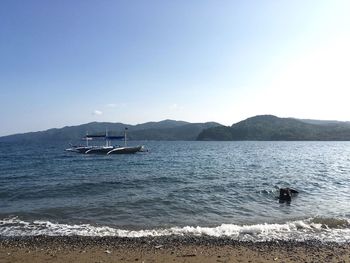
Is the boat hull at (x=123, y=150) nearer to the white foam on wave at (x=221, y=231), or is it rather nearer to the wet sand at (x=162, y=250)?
the white foam on wave at (x=221, y=231)

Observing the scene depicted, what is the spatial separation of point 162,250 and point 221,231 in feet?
15.7

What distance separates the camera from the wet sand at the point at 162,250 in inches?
558

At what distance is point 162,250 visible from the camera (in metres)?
15.3

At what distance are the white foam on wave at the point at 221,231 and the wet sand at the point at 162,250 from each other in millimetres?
1170

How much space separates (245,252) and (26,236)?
10.6m

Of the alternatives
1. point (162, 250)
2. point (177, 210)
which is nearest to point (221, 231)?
point (162, 250)

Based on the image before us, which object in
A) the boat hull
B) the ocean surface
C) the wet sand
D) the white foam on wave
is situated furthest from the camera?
the boat hull

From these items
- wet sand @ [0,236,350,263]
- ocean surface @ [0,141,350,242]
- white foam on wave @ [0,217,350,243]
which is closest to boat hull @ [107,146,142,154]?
ocean surface @ [0,141,350,242]

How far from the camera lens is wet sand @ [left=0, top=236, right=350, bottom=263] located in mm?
14180

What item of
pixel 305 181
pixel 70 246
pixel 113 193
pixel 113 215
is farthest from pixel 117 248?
pixel 305 181

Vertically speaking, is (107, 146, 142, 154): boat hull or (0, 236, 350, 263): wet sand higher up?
(107, 146, 142, 154): boat hull

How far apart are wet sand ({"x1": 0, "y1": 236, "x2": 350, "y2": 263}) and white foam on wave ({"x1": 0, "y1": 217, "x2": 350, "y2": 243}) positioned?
1.17 meters

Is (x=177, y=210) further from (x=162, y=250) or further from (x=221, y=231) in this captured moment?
(x=162, y=250)

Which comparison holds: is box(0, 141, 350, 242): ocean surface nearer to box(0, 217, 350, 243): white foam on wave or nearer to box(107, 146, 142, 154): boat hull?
box(0, 217, 350, 243): white foam on wave
